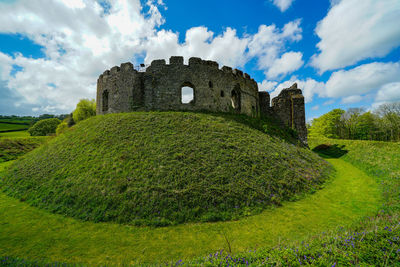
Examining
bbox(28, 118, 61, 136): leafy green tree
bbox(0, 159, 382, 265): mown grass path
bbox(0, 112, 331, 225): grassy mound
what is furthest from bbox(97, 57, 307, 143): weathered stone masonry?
bbox(28, 118, 61, 136): leafy green tree

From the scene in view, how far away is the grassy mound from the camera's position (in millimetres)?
7402

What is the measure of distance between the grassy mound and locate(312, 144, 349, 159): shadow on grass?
25.2ft

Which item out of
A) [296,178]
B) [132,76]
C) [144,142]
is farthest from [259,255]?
[132,76]

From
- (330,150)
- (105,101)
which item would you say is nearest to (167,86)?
(105,101)

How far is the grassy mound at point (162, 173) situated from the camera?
7.40 m

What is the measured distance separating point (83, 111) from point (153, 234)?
5470cm

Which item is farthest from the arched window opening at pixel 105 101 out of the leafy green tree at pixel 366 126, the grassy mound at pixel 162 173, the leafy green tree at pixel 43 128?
the leafy green tree at pixel 366 126

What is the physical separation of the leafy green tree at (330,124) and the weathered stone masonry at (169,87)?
1309 inches

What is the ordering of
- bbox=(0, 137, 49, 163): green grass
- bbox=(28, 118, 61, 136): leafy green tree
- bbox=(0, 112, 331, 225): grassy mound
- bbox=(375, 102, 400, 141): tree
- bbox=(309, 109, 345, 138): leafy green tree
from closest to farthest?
bbox=(0, 112, 331, 225): grassy mound, bbox=(0, 137, 49, 163): green grass, bbox=(375, 102, 400, 141): tree, bbox=(309, 109, 345, 138): leafy green tree, bbox=(28, 118, 61, 136): leafy green tree

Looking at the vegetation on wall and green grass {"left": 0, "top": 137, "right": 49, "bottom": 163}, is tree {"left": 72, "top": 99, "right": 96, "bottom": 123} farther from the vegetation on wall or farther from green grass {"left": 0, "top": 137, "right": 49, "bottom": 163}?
the vegetation on wall

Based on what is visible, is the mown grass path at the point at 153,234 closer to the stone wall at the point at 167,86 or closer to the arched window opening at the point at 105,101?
the stone wall at the point at 167,86

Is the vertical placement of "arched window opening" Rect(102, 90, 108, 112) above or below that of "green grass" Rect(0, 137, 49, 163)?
above

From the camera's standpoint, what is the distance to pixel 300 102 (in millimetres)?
21219

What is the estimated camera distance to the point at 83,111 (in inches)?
1902
